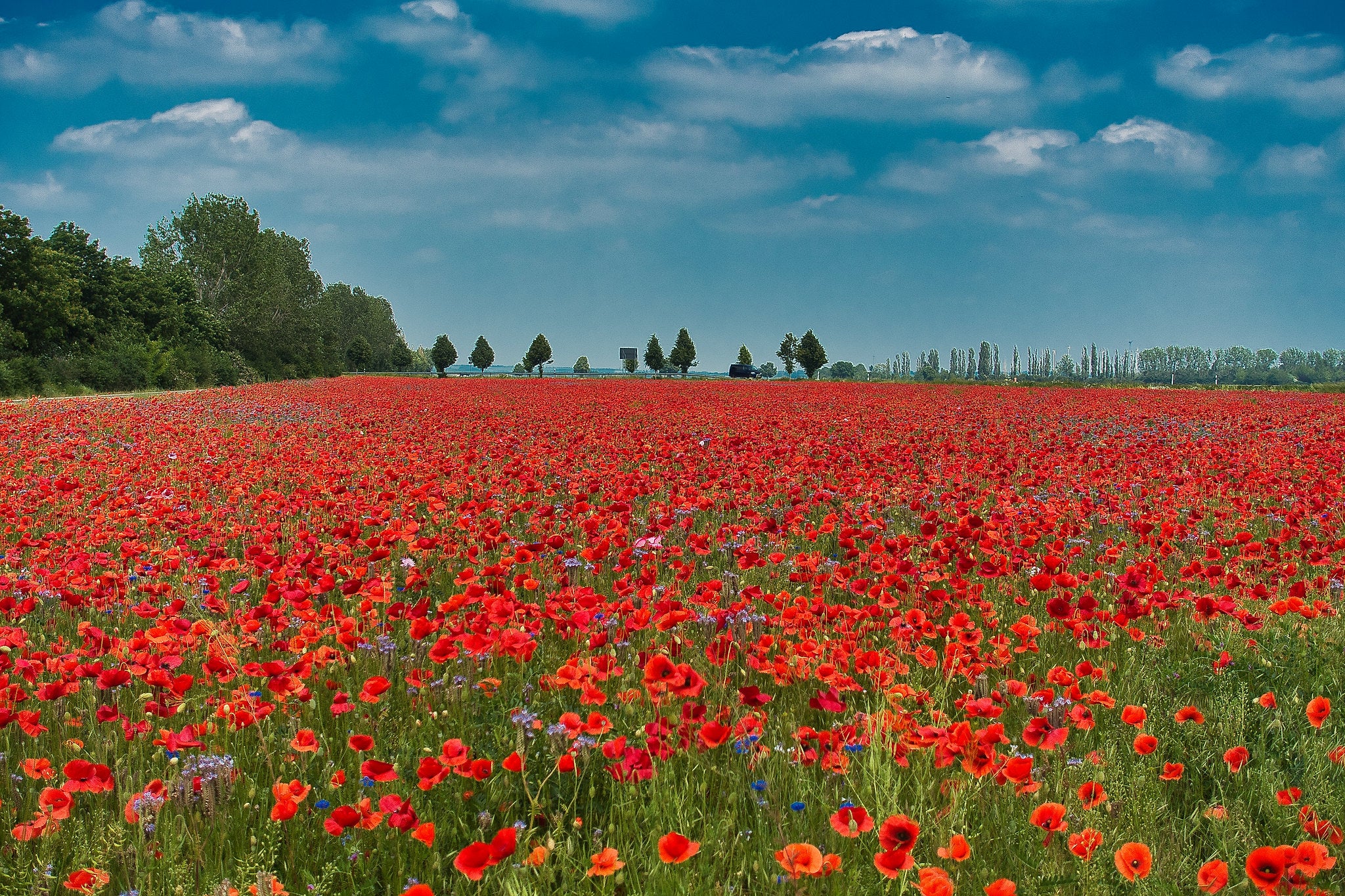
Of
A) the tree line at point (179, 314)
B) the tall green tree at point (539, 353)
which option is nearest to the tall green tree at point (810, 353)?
the tree line at point (179, 314)

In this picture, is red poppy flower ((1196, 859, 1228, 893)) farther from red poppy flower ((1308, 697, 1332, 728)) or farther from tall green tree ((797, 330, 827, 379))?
tall green tree ((797, 330, 827, 379))

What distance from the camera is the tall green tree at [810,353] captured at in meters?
93.3

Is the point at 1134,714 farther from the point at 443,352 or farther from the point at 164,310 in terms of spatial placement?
the point at 443,352

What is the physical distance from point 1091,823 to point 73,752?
3261 millimetres

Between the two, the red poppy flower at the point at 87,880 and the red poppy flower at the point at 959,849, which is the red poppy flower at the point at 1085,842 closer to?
the red poppy flower at the point at 959,849

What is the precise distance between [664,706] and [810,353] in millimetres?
93437

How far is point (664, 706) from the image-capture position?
2711 millimetres

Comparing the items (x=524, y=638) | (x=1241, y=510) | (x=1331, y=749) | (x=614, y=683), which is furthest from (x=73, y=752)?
(x=1241, y=510)

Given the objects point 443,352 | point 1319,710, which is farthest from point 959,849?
point 443,352

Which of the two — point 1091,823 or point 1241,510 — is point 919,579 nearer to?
point 1091,823

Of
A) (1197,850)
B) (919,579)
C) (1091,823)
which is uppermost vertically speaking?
(919,579)

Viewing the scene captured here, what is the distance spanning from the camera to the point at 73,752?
8.48 ft

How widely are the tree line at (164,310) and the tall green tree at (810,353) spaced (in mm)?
53580

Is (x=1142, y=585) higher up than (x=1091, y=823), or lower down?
higher up
